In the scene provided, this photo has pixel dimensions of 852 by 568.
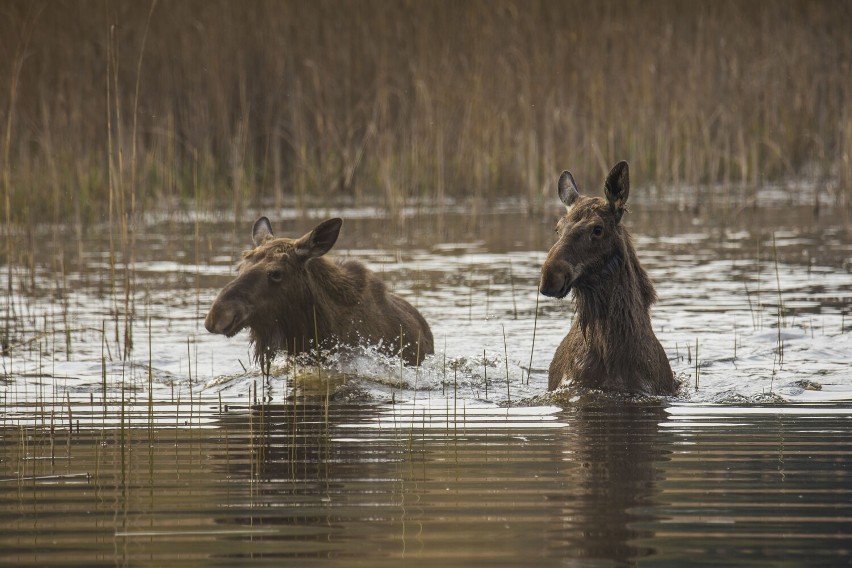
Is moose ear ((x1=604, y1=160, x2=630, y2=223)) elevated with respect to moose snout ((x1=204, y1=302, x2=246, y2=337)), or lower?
elevated

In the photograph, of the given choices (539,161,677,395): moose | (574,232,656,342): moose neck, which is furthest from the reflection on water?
(574,232,656,342): moose neck

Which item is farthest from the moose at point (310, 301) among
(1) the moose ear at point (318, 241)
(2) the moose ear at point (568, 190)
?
(2) the moose ear at point (568, 190)

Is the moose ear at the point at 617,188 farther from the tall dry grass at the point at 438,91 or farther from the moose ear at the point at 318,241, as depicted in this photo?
Answer: the tall dry grass at the point at 438,91

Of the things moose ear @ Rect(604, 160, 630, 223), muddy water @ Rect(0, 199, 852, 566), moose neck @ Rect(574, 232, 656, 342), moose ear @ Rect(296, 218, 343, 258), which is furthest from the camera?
moose ear @ Rect(296, 218, 343, 258)

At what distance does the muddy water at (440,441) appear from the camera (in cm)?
476

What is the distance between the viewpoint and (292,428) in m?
7.25

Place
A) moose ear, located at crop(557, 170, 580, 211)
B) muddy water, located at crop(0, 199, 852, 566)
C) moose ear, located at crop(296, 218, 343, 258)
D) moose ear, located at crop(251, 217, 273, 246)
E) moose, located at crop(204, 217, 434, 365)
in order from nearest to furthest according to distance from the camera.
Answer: muddy water, located at crop(0, 199, 852, 566) < moose ear, located at crop(557, 170, 580, 211) < moose, located at crop(204, 217, 434, 365) < moose ear, located at crop(296, 218, 343, 258) < moose ear, located at crop(251, 217, 273, 246)

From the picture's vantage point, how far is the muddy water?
4762mm

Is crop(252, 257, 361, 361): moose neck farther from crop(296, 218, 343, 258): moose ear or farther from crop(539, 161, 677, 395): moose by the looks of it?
crop(539, 161, 677, 395): moose

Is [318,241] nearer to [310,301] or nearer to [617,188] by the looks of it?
[310,301]

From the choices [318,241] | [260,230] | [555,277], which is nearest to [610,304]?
[555,277]

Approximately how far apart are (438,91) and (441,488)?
12876 millimetres

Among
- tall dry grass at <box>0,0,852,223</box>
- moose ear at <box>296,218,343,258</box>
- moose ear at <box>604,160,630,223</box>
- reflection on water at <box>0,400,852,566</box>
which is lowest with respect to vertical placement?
reflection on water at <box>0,400,852,566</box>

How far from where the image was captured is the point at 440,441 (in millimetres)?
6688
